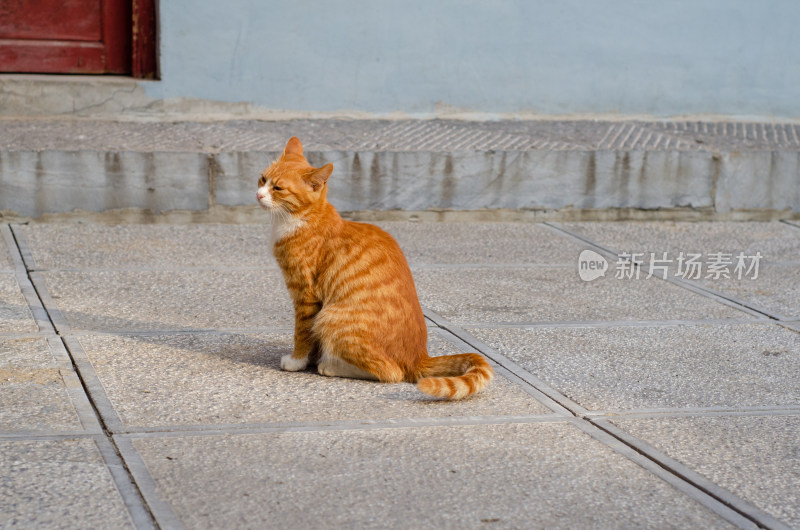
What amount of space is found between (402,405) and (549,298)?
6.42 ft

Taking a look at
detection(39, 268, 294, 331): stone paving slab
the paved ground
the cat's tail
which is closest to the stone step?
the paved ground

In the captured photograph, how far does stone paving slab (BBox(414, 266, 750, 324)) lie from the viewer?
16.7 ft

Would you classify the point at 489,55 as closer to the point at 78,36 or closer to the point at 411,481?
the point at 78,36

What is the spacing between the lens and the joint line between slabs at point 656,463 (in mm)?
2875

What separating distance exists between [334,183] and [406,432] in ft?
12.7

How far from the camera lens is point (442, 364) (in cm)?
395

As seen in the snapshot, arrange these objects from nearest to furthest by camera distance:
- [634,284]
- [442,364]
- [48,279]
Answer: [442,364] → [48,279] → [634,284]

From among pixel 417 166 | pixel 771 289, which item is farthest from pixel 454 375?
pixel 417 166

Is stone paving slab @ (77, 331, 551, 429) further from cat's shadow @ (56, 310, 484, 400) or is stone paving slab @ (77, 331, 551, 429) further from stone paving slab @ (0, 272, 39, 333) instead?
stone paving slab @ (0, 272, 39, 333)

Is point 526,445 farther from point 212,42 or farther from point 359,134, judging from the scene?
point 212,42

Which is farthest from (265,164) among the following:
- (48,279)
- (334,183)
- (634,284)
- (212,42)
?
(634,284)

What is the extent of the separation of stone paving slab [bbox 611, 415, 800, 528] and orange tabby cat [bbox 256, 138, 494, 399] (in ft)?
2.50

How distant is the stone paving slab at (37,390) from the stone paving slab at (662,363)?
1832 millimetres

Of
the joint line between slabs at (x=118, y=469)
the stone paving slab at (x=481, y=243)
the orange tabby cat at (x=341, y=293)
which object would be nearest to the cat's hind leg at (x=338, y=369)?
the orange tabby cat at (x=341, y=293)
